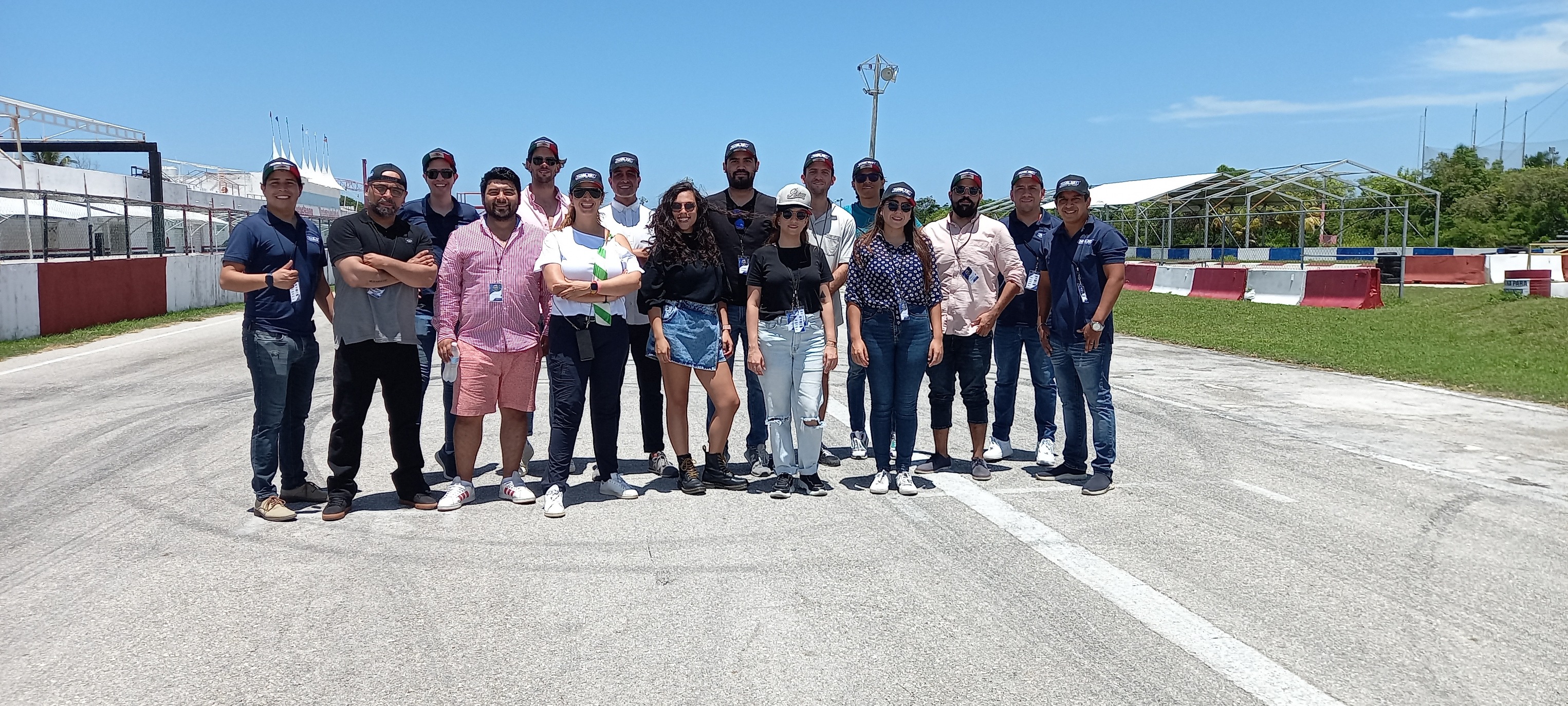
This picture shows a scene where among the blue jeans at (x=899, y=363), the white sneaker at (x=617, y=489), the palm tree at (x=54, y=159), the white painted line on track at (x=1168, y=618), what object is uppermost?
the palm tree at (x=54, y=159)

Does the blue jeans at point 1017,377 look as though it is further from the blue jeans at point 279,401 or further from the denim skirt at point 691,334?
the blue jeans at point 279,401

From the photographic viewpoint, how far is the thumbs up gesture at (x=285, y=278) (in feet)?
17.0

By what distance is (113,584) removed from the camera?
14.5ft

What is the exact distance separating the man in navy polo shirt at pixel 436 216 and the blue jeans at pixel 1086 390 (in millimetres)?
3706

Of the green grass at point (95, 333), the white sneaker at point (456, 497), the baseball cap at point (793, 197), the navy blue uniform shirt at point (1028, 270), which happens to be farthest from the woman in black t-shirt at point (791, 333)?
the green grass at point (95, 333)

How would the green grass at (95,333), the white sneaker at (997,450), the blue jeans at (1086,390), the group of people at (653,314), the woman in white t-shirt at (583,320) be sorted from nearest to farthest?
the group of people at (653,314) < the woman in white t-shirt at (583,320) < the blue jeans at (1086,390) < the white sneaker at (997,450) < the green grass at (95,333)

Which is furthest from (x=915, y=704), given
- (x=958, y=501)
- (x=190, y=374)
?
(x=190, y=374)

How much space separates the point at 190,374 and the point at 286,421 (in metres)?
7.04

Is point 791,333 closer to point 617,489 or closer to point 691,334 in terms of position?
point 691,334

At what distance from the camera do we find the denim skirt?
589 cm

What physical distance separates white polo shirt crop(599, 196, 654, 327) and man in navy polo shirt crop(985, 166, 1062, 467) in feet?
7.60

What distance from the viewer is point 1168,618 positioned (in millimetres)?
3979

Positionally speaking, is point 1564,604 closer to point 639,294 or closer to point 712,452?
point 712,452

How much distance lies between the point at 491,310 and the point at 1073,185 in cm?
344
